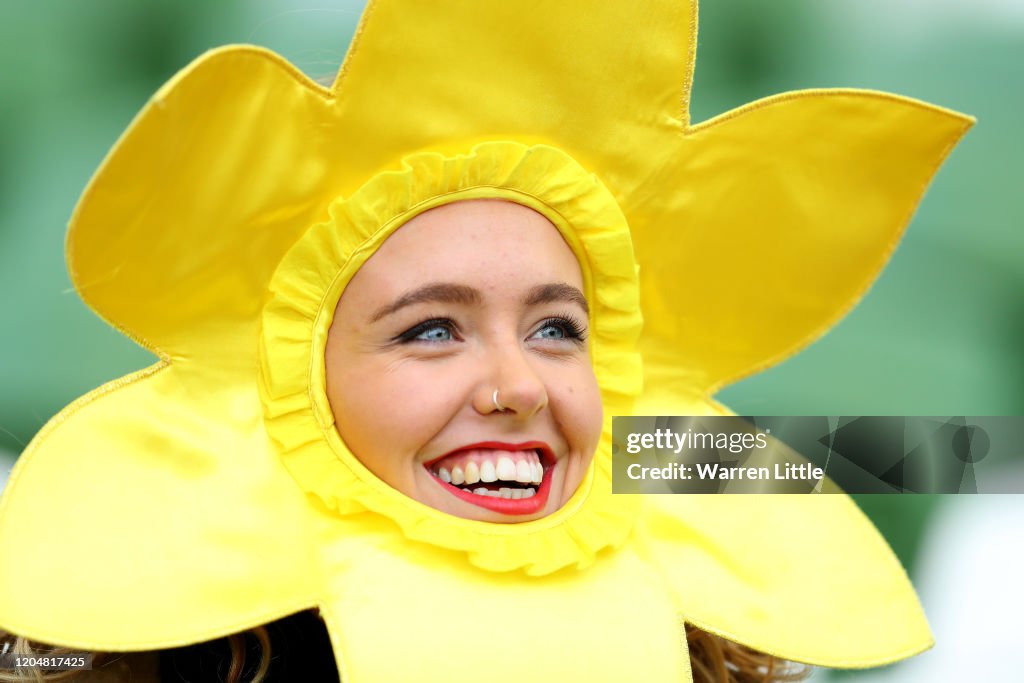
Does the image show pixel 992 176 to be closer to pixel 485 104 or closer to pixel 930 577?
pixel 930 577

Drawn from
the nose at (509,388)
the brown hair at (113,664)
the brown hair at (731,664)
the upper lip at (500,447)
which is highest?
the nose at (509,388)

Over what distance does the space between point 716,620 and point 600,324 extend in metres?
0.41

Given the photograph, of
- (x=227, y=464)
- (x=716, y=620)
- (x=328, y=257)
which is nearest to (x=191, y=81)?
(x=328, y=257)

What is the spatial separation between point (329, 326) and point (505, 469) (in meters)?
0.28

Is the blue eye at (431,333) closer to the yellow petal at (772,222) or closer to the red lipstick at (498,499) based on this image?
the red lipstick at (498,499)

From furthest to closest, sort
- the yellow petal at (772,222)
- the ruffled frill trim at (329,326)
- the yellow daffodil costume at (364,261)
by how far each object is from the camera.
Answer: the yellow petal at (772,222) → the ruffled frill trim at (329,326) → the yellow daffodil costume at (364,261)

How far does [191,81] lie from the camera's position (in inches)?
42.6

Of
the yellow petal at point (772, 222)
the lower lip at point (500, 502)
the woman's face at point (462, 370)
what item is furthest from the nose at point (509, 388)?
the yellow petal at point (772, 222)

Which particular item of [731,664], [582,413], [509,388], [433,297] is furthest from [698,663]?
[433,297]

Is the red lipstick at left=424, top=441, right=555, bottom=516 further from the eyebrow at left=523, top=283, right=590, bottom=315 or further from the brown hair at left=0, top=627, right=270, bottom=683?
the brown hair at left=0, top=627, right=270, bottom=683

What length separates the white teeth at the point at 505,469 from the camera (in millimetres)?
1274

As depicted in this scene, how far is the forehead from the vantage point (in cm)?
128

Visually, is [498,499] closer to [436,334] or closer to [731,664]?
[436,334]

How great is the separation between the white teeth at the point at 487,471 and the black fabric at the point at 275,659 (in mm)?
285
